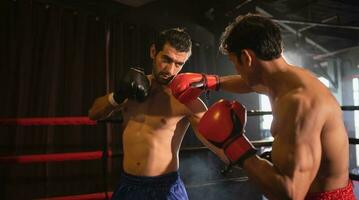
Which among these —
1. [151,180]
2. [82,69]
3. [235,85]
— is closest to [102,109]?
[151,180]

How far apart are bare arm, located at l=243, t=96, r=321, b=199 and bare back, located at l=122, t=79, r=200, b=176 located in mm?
640

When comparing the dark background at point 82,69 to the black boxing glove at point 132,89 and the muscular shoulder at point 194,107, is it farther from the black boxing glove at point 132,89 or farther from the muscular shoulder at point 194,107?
the muscular shoulder at point 194,107

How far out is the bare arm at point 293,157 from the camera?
0.92m

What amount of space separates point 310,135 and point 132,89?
90 cm

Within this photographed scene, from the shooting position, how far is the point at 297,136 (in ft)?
3.07

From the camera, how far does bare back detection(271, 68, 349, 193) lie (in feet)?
3.07

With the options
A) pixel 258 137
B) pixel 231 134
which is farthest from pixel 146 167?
pixel 258 137

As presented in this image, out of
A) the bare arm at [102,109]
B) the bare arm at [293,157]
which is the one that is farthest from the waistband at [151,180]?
the bare arm at [293,157]

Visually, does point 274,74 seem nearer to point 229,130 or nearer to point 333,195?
point 229,130

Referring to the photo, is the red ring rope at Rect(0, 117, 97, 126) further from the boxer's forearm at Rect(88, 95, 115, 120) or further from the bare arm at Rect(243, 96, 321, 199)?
the bare arm at Rect(243, 96, 321, 199)

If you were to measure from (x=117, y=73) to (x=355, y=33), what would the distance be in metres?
3.90

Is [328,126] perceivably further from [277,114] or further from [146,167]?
[146,167]

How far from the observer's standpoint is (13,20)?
2.62 metres

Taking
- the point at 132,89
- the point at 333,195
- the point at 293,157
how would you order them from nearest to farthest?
the point at 293,157
the point at 333,195
the point at 132,89
